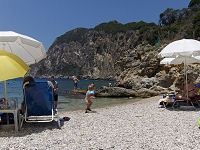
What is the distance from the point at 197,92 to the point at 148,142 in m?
4.93

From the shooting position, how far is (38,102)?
4.89m

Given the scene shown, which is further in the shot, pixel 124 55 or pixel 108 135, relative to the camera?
pixel 124 55

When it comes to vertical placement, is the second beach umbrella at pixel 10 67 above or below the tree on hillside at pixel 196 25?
below

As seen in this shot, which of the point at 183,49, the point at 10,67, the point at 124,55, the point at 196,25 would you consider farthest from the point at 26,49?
the point at 196,25

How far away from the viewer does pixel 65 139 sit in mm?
3832

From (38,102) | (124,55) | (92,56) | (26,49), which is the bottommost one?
(38,102)

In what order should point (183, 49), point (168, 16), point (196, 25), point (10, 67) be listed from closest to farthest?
point (10, 67), point (183, 49), point (196, 25), point (168, 16)

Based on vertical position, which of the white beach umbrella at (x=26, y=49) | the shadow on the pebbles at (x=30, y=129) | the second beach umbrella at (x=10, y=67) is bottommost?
the shadow on the pebbles at (x=30, y=129)

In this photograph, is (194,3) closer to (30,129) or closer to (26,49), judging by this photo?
(26,49)

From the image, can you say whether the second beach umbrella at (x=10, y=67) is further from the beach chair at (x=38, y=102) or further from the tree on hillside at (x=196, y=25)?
the tree on hillside at (x=196, y=25)

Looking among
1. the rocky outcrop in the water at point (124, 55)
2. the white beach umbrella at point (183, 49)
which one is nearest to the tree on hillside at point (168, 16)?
the rocky outcrop in the water at point (124, 55)

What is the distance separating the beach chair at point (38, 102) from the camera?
4.84 meters

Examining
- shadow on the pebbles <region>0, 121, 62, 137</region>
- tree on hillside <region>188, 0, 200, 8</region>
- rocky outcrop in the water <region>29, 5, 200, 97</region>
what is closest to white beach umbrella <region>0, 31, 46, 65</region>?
shadow on the pebbles <region>0, 121, 62, 137</region>

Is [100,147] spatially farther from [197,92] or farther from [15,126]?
[197,92]
